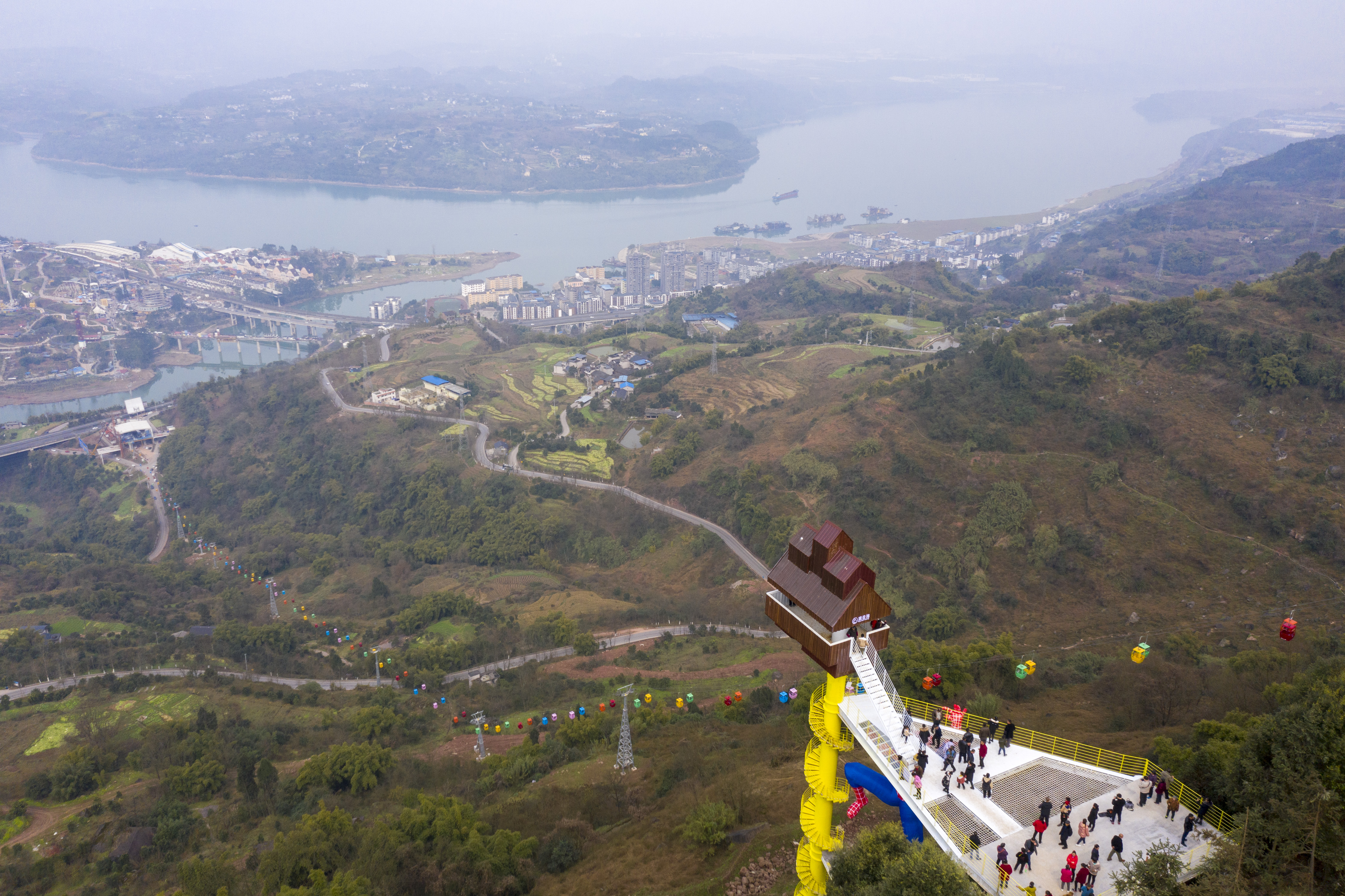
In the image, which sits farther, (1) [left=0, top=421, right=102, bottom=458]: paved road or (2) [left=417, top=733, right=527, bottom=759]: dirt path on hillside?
(1) [left=0, top=421, right=102, bottom=458]: paved road

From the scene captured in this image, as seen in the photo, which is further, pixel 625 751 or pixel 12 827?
pixel 12 827

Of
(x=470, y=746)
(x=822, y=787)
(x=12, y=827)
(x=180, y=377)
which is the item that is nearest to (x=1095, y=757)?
(x=822, y=787)

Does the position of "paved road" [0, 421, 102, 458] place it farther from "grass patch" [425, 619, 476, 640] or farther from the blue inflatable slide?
the blue inflatable slide

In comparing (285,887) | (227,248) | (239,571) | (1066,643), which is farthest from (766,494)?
(227,248)

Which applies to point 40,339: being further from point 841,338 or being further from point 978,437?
point 978,437

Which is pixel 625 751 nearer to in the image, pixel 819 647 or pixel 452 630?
pixel 819 647

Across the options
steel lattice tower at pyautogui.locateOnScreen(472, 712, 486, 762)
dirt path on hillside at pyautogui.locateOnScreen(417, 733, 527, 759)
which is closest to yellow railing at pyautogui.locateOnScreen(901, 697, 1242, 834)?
steel lattice tower at pyautogui.locateOnScreen(472, 712, 486, 762)

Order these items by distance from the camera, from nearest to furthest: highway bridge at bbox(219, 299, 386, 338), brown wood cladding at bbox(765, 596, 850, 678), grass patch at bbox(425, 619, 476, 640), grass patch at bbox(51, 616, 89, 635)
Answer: brown wood cladding at bbox(765, 596, 850, 678), grass patch at bbox(425, 619, 476, 640), grass patch at bbox(51, 616, 89, 635), highway bridge at bbox(219, 299, 386, 338)
